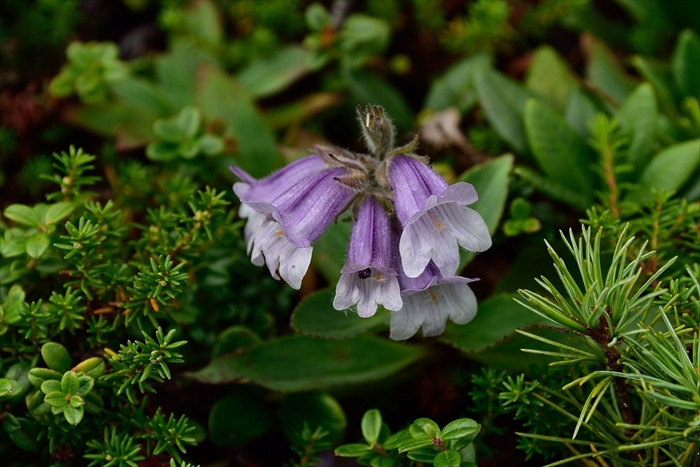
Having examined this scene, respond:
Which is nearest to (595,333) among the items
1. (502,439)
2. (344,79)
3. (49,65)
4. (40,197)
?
(502,439)

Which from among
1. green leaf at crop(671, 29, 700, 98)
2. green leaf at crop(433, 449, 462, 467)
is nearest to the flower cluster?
green leaf at crop(433, 449, 462, 467)

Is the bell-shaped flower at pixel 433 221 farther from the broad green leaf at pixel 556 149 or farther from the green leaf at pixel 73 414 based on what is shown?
the green leaf at pixel 73 414

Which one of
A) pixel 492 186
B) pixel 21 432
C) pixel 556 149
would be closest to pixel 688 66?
pixel 556 149

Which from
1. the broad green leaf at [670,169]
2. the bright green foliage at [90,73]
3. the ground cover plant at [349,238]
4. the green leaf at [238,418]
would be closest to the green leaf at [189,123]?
the ground cover plant at [349,238]

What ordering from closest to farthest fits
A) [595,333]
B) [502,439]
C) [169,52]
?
[595,333]
[502,439]
[169,52]

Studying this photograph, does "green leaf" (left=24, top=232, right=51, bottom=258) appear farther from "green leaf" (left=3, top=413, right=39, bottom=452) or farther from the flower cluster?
the flower cluster

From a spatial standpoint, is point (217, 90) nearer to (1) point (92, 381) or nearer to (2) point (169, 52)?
(2) point (169, 52)
